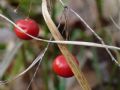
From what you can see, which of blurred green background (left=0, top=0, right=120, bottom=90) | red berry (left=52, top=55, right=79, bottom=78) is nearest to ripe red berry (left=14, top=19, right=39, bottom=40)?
red berry (left=52, top=55, right=79, bottom=78)

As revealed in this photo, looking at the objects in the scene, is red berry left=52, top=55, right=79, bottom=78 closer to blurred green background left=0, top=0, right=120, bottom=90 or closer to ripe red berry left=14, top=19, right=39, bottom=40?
ripe red berry left=14, top=19, right=39, bottom=40

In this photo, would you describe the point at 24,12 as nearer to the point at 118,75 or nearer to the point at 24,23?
the point at 24,23

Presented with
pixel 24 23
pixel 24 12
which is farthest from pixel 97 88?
pixel 24 23

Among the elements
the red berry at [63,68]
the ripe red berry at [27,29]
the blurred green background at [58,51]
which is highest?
the ripe red berry at [27,29]

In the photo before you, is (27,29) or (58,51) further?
(58,51)

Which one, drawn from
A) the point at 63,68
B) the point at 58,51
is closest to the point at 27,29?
the point at 63,68

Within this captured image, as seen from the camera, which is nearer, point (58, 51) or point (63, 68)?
point (63, 68)

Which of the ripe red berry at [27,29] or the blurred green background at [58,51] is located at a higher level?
the ripe red berry at [27,29]

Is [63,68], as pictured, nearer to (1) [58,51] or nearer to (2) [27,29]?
(2) [27,29]

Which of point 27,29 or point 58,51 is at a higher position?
point 27,29

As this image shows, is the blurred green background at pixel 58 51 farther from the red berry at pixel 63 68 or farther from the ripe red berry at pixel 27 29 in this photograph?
the red berry at pixel 63 68

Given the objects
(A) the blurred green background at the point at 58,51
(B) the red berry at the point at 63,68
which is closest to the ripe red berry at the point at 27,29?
(B) the red berry at the point at 63,68
